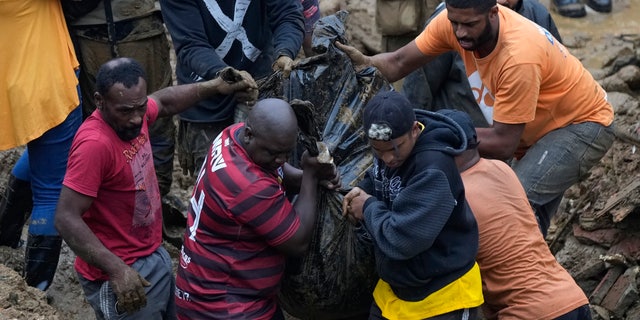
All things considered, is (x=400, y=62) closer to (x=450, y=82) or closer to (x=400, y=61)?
(x=400, y=61)

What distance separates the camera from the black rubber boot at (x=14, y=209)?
4828 millimetres

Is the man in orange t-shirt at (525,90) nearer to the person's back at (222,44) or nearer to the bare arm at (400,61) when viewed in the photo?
the bare arm at (400,61)

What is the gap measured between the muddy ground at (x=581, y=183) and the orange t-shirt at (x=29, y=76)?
652mm

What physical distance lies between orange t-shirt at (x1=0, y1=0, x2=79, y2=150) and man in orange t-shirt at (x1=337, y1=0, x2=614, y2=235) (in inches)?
53.5

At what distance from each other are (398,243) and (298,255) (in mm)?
456

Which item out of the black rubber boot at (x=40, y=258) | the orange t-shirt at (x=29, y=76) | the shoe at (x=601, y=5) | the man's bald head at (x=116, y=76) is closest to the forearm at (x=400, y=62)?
the man's bald head at (x=116, y=76)

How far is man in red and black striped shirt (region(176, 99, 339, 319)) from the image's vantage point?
11.5ft

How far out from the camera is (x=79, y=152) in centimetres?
361

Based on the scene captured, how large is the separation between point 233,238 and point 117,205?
0.51 m

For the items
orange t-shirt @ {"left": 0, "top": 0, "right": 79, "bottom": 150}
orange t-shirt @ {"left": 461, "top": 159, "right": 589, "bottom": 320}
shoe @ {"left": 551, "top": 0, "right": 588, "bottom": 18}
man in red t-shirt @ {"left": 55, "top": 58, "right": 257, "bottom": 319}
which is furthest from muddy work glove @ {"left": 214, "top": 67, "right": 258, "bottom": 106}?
shoe @ {"left": 551, "top": 0, "right": 588, "bottom": 18}

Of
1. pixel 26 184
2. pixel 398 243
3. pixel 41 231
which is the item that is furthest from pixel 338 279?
pixel 26 184

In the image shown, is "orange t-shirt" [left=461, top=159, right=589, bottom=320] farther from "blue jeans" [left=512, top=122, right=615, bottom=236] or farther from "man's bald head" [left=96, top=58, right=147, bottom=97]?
"man's bald head" [left=96, top=58, right=147, bottom=97]

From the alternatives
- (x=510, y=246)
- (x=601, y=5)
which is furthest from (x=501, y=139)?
(x=601, y=5)

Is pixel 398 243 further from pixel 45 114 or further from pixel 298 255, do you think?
pixel 45 114
